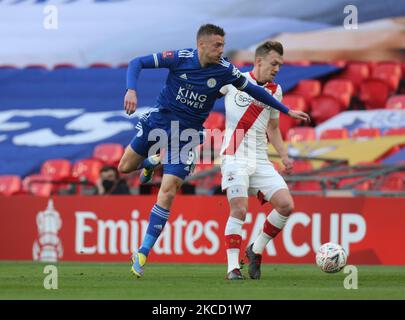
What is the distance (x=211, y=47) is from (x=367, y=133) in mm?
10758

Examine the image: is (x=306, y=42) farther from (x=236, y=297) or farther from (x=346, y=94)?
(x=236, y=297)

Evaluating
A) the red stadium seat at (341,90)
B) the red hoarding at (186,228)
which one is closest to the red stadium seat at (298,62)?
the red stadium seat at (341,90)

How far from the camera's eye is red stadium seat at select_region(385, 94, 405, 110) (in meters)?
21.4

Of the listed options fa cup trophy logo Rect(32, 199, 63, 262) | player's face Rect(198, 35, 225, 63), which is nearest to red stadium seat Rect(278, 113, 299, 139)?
fa cup trophy logo Rect(32, 199, 63, 262)

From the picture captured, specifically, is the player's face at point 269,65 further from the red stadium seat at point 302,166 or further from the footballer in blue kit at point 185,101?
the red stadium seat at point 302,166

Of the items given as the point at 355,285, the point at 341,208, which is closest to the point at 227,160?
the point at 355,285

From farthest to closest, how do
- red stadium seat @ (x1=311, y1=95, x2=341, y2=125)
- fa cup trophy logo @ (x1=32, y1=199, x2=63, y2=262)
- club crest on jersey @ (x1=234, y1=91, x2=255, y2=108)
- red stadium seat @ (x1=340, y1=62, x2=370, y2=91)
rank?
red stadium seat @ (x1=340, y1=62, x2=370, y2=91)
red stadium seat @ (x1=311, y1=95, x2=341, y2=125)
fa cup trophy logo @ (x1=32, y1=199, x2=63, y2=262)
club crest on jersey @ (x1=234, y1=91, x2=255, y2=108)

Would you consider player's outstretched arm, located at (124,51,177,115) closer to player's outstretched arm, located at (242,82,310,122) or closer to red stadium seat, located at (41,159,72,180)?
player's outstretched arm, located at (242,82,310,122)

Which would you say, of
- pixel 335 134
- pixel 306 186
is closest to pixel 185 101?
pixel 306 186

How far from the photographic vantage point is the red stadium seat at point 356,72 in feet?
75.7

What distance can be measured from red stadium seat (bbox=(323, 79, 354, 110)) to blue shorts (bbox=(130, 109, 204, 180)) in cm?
1214

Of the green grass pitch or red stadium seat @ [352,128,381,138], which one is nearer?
the green grass pitch

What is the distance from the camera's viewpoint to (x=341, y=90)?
886 inches

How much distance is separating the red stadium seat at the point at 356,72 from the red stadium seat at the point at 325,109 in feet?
3.32
